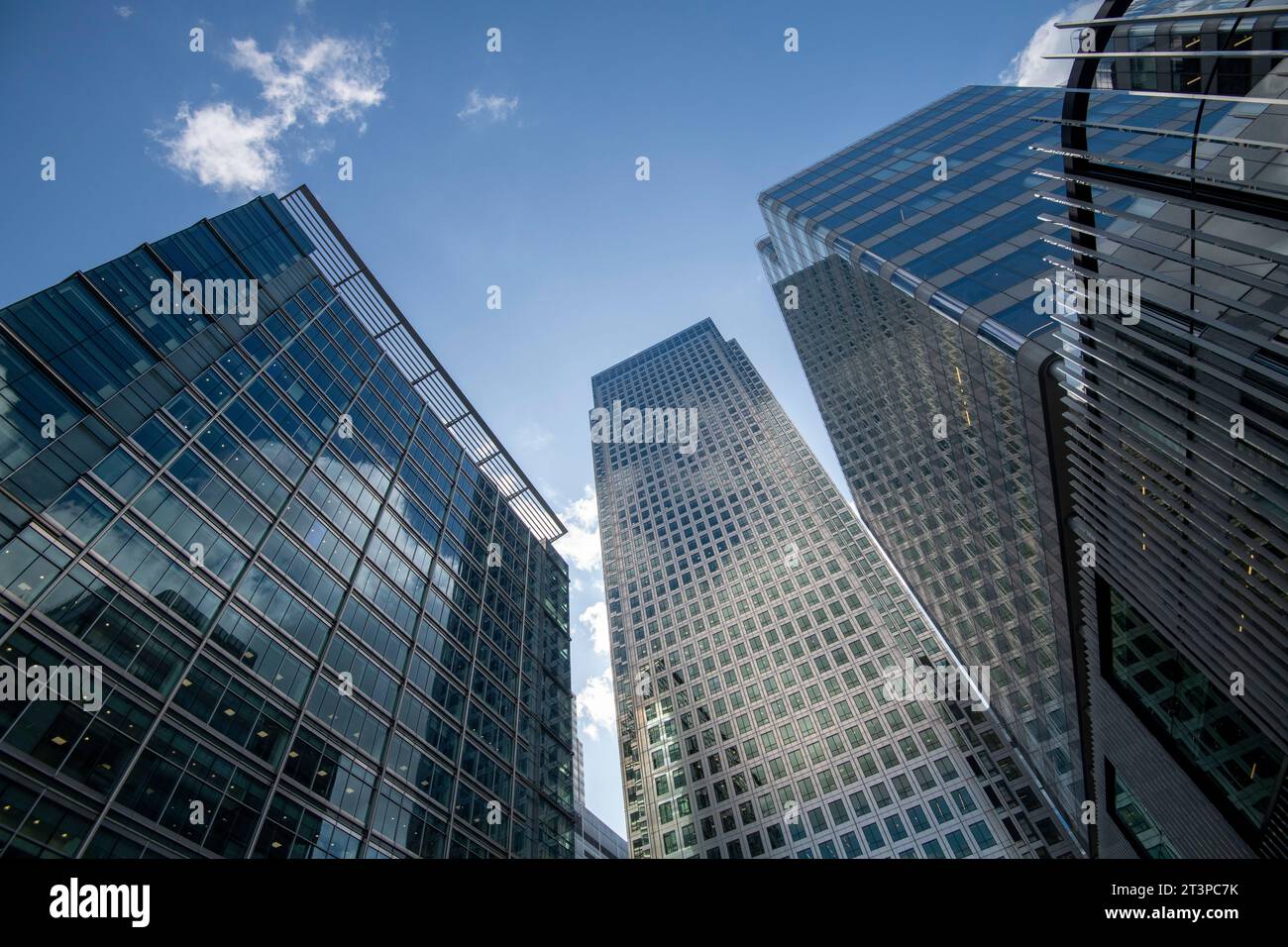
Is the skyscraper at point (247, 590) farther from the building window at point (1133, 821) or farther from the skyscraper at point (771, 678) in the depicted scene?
the building window at point (1133, 821)

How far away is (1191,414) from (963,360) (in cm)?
1186

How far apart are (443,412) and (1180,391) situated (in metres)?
58.7

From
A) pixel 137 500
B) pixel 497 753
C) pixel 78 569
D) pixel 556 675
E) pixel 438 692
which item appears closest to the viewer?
pixel 78 569

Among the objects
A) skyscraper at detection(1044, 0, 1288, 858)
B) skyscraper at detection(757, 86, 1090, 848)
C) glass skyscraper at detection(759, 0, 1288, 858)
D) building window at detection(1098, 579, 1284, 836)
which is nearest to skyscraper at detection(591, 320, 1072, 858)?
skyscraper at detection(757, 86, 1090, 848)

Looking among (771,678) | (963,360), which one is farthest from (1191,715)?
(771,678)

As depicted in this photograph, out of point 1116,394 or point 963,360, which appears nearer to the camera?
point 1116,394

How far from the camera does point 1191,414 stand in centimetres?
1448

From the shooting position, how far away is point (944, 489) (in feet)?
118

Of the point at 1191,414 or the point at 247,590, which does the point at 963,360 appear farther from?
the point at 247,590

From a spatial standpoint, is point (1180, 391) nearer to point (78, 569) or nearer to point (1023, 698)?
point (1023, 698)

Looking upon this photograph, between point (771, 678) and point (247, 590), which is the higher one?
point (771, 678)

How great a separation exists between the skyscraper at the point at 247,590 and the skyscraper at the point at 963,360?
30.4 metres
